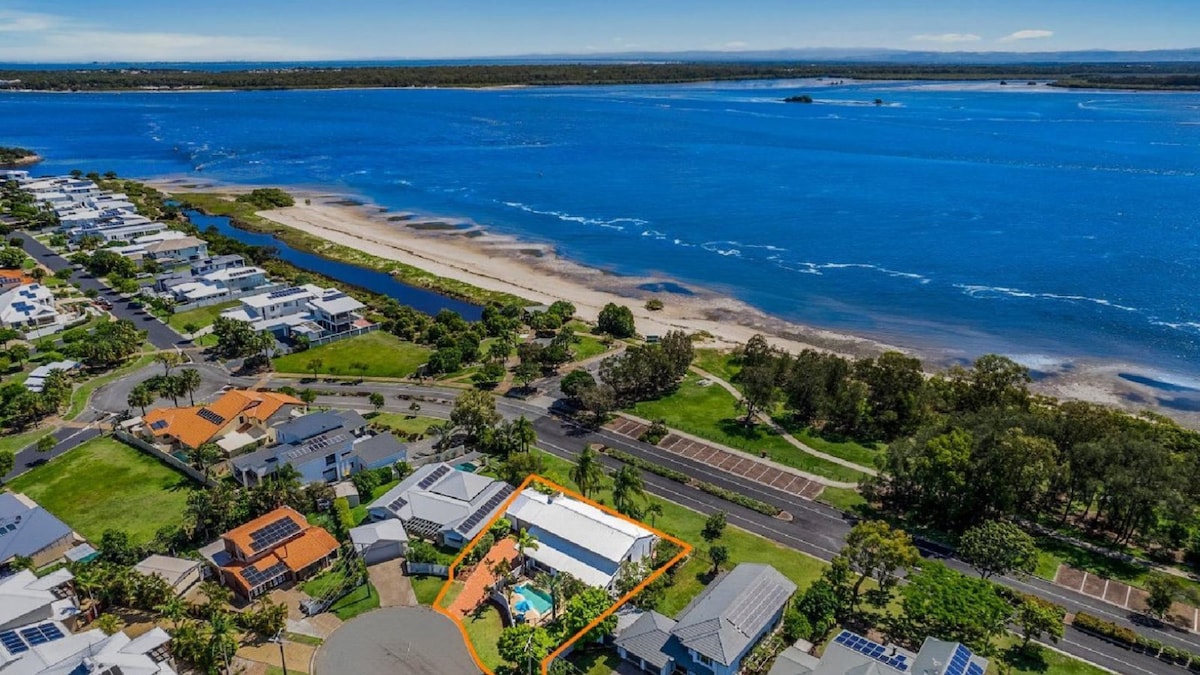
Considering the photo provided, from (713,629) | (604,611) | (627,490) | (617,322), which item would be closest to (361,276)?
(617,322)

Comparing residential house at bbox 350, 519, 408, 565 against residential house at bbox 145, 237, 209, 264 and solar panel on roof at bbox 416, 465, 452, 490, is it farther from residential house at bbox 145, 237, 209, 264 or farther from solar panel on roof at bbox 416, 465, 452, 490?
residential house at bbox 145, 237, 209, 264

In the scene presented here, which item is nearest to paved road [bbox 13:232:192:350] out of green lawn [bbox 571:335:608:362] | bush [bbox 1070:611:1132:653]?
green lawn [bbox 571:335:608:362]

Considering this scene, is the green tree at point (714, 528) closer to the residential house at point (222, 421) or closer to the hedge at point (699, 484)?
the hedge at point (699, 484)

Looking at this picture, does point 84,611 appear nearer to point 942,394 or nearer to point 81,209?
point 942,394


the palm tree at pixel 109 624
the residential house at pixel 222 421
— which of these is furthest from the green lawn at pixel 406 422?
the palm tree at pixel 109 624

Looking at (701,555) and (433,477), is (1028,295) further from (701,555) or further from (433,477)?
(433,477)
